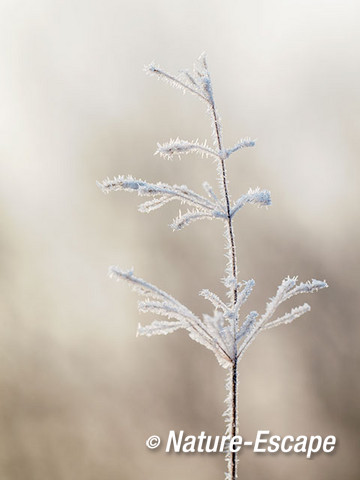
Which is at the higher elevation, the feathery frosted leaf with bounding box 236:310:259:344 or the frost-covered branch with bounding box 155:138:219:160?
the frost-covered branch with bounding box 155:138:219:160

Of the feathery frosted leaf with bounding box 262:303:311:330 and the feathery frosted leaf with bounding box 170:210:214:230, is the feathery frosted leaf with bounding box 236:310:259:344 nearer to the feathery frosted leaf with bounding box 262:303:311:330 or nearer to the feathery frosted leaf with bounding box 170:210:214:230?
the feathery frosted leaf with bounding box 262:303:311:330

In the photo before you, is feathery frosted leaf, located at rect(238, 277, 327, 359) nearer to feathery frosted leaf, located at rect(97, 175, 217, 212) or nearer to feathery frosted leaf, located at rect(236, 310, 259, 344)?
feathery frosted leaf, located at rect(236, 310, 259, 344)

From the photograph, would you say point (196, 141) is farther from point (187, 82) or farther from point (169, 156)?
point (187, 82)

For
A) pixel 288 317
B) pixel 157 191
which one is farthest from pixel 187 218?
pixel 288 317

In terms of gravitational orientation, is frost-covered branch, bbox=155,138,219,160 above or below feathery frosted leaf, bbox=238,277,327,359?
above

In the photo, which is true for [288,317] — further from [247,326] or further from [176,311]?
[176,311]

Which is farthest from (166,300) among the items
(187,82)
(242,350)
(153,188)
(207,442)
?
(207,442)

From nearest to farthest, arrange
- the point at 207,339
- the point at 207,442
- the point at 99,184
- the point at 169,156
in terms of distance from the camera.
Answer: the point at 207,339
the point at 99,184
the point at 169,156
the point at 207,442

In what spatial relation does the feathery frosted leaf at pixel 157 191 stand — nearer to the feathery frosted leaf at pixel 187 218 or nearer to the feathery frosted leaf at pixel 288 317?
the feathery frosted leaf at pixel 187 218

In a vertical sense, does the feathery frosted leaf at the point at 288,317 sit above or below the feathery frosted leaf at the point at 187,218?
below

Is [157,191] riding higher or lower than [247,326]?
higher

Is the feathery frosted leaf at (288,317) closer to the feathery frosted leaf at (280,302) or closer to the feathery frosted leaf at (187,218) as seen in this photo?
the feathery frosted leaf at (280,302)
